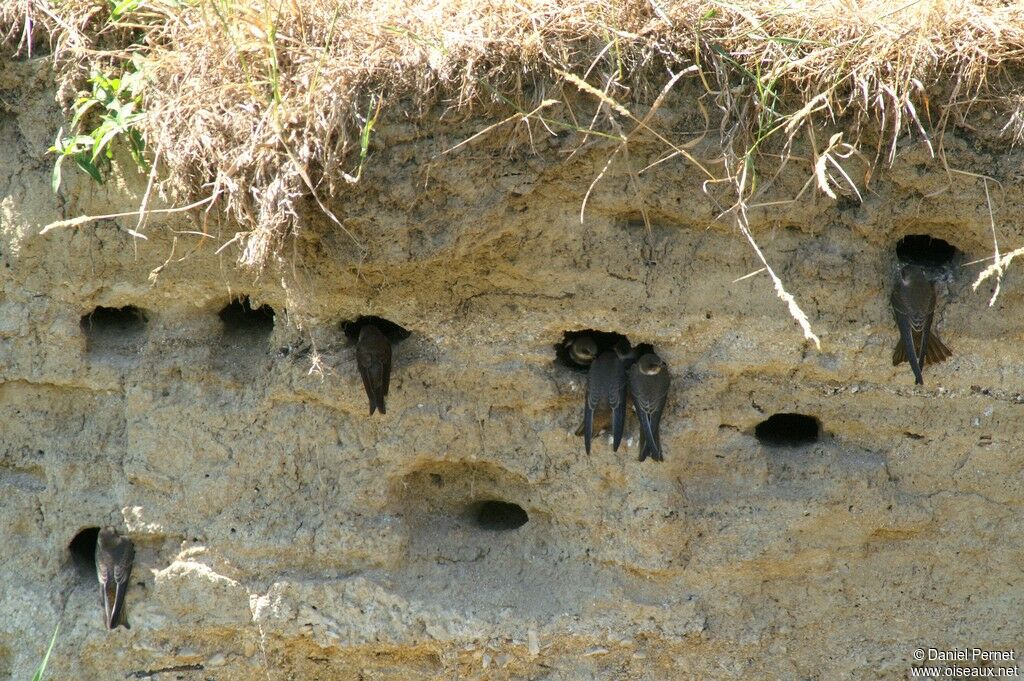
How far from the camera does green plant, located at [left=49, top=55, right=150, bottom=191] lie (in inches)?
106

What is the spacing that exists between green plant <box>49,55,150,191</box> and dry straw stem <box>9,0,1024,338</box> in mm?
80

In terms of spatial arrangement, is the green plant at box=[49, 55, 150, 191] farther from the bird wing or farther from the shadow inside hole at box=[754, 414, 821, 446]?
the bird wing

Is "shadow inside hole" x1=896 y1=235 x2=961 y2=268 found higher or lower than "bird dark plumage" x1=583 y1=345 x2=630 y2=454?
higher

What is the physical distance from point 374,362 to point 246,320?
56cm

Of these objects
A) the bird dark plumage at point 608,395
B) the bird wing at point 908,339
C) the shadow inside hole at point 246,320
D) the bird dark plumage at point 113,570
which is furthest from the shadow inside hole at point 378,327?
the bird wing at point 908,339

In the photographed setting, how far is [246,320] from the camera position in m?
3.17

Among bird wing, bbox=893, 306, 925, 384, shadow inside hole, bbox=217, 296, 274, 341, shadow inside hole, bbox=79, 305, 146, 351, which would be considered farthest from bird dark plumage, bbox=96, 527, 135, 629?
bird wing, bbox=893, 306, 925, 384

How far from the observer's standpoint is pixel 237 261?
2861mm

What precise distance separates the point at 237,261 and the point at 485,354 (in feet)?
2.43

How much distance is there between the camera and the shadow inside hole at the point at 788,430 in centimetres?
302

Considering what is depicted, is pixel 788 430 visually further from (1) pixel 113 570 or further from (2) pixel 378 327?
(1) pixel 113 570

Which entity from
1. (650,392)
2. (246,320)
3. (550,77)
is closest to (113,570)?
(246,320)

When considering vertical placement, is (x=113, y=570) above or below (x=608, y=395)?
below

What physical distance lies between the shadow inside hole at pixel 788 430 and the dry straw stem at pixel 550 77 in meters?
0.77
